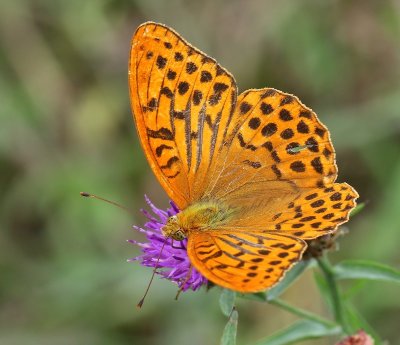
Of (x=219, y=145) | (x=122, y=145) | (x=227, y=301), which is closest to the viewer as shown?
(x=227, y=301)

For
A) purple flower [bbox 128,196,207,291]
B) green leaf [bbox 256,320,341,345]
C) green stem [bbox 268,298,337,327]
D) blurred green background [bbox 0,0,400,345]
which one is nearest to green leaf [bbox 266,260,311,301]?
green stem [bbox 268,298,337,327]

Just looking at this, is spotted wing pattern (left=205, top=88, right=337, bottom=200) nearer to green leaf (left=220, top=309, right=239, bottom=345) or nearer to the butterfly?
the butterfly

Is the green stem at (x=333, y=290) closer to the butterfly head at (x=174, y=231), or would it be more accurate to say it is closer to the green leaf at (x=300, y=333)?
the green leaf at (x=300, y=333)

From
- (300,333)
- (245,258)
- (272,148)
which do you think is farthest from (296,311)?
(245,258)

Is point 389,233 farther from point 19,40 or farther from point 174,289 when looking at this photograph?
point 19,40

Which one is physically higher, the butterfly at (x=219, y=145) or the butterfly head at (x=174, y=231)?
the butterfly at (x=219, y=145)

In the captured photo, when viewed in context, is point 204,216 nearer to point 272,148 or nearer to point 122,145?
point 272,148

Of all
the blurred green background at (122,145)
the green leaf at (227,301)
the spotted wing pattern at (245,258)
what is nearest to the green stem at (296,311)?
the green leaf at (227,301)
